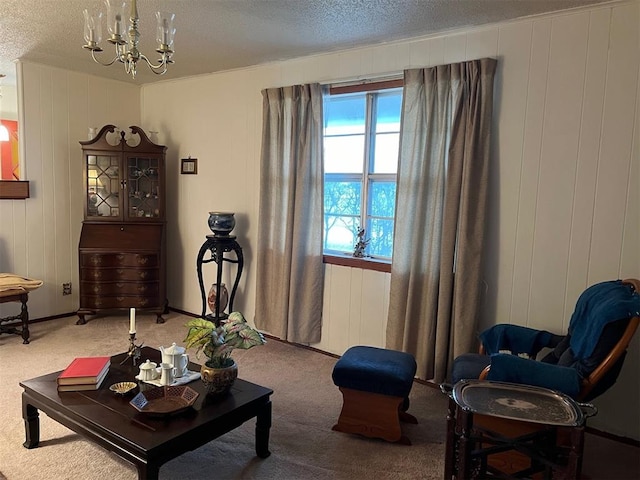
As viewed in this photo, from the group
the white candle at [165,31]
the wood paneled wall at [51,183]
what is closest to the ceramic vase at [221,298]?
the wood paneled wall at [51,183]

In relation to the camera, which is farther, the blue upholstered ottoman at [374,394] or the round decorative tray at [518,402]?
the blue upholstered ottoman at [374,394]

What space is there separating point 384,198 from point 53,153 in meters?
3.27

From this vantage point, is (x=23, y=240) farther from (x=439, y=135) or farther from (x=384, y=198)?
(x=439, y=135)

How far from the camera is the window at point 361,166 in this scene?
361 cm

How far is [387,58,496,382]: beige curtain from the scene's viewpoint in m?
3.03

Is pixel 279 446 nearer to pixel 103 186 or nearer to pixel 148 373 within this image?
pixel 148 373

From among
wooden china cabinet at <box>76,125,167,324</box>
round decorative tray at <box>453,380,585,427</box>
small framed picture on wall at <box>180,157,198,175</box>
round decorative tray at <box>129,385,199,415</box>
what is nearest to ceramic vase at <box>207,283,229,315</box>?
wooden china cabinet at <box>76,125,167,324</box>

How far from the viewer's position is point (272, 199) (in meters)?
4.10

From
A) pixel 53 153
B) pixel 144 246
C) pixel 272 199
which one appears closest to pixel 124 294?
pixel 144 246

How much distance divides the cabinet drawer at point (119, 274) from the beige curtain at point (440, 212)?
2.51 metres

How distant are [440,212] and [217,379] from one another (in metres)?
1.82

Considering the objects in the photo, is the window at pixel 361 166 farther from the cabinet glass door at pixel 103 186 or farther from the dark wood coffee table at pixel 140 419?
the cabinet glass door at pixel 103 186

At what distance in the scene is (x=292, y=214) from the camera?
154 inches

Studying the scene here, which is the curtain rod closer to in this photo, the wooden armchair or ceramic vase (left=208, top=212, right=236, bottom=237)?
ceramic vase (left=208, top=212, right=236, bottom=237)
